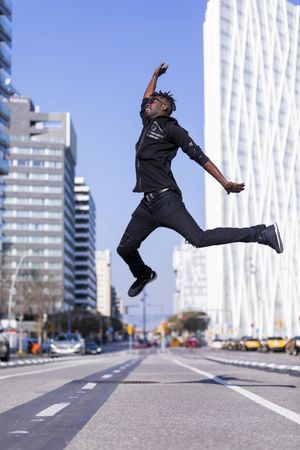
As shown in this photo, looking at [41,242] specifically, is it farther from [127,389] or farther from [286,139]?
[127,389]

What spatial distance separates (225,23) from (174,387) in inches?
4785

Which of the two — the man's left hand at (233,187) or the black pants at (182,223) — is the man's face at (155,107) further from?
the man's left hand at (233,187)

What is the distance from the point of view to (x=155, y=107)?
7969 millimetres

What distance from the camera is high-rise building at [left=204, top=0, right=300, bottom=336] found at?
119125 mm

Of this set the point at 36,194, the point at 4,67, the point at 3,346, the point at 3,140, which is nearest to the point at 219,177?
the point at 3,346

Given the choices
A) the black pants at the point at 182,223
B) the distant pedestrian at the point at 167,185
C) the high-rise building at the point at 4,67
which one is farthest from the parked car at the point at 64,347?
the high-rise building at the point at 4,67

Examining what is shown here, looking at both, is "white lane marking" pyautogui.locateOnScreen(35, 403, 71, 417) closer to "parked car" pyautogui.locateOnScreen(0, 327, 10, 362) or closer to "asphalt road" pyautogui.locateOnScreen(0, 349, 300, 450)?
"asphalt road" pyautogui.locateOnScreen(0, 349, 300, 450)

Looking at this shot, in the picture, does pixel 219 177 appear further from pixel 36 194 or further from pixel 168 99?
pixel 36 194

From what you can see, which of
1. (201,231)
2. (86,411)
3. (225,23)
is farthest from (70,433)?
(225,23)

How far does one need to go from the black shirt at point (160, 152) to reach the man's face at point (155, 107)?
0.06 metres

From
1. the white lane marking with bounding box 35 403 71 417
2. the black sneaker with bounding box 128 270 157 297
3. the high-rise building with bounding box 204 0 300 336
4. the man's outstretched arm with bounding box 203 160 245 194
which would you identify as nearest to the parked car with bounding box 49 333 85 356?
the black sneaker with bounding box 128 270 157 297

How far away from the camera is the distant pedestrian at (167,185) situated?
7.63 metres

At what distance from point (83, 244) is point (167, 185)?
181 meters

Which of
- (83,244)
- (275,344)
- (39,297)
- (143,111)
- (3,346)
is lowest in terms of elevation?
(275,344)
